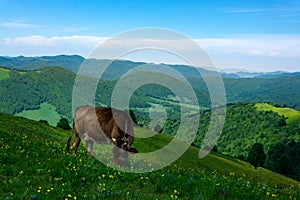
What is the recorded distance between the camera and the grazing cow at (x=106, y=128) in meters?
13.6

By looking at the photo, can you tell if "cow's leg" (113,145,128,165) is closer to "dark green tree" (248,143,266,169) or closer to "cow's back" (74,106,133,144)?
"cow's back" (74,106,133,144)

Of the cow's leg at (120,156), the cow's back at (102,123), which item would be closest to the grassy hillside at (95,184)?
the cow's leg at (120,156)

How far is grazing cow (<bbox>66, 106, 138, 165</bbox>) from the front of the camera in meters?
13.6

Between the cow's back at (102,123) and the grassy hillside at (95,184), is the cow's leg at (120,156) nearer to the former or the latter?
the cow's back at (102,123)

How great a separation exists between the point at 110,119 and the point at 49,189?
21.7 ft

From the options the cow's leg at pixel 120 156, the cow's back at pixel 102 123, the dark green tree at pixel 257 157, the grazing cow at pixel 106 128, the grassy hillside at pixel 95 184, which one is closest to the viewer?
the grassy hillside at pixel 95 184

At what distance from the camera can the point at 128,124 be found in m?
14.4

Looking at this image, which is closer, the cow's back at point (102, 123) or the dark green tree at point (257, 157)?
the cow's back at point (102, 123)

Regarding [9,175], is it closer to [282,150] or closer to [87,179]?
[87,179]

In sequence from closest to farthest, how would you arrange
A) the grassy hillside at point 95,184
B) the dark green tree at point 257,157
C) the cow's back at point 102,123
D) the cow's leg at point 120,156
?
the grassy hillside at point 95,184 < the cow's leg at point 120,156 < the cow's back at point 102,123 < the dark green tree at point 257,157

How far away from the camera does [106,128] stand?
588 inches

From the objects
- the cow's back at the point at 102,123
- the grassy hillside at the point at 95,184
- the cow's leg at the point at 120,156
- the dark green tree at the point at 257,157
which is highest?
the cow's back at the point at 102,123

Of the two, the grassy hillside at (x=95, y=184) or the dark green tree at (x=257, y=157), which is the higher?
→ the grassy hillside at (x=95, y=184)

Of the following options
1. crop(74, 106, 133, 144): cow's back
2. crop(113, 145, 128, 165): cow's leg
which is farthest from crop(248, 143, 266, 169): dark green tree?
crop(113, 145, 128, 165): cow's leg
